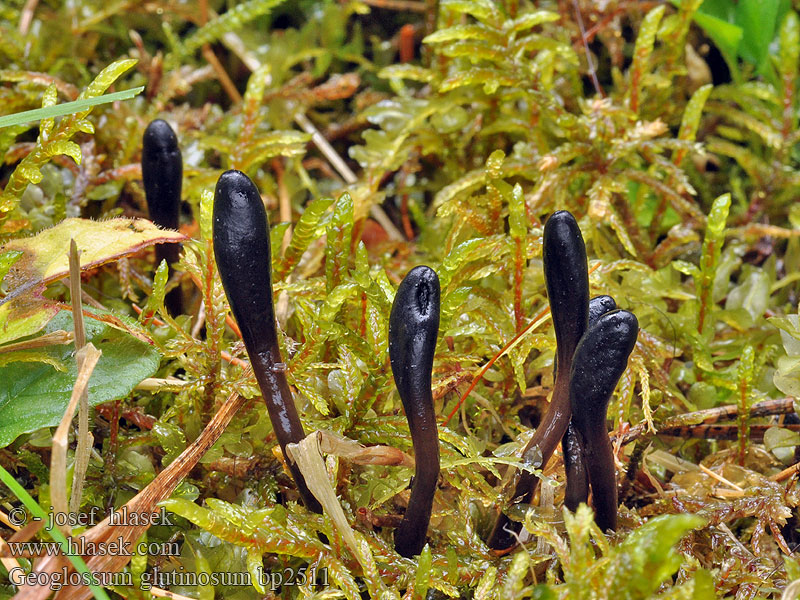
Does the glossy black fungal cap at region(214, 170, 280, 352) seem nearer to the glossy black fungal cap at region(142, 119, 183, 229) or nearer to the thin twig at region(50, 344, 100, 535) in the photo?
the thin twig at region(50, 344, 100, 535)

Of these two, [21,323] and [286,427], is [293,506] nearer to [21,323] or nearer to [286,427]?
[286,427]

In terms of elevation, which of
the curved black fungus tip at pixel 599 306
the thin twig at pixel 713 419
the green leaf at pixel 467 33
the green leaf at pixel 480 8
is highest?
the green leaf at pixel 480 8

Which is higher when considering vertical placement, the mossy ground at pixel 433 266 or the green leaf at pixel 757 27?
the green leaf at pixel 757 27

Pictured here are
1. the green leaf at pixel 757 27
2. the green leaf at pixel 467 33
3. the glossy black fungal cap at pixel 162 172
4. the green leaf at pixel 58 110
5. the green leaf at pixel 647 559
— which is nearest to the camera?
the green leaf at pixel 647 559

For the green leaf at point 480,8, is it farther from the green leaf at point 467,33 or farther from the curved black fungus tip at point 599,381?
the curved black fungus tip at point 599,381

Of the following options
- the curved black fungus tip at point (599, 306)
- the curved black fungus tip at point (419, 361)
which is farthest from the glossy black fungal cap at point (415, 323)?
the curved black fungus tip at point (599, 306)

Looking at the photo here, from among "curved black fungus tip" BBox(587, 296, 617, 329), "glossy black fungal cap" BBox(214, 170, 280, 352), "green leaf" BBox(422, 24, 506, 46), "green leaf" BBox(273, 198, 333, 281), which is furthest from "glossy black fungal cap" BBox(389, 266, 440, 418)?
"green leaf" BBox(422, 24, 506, 46)
